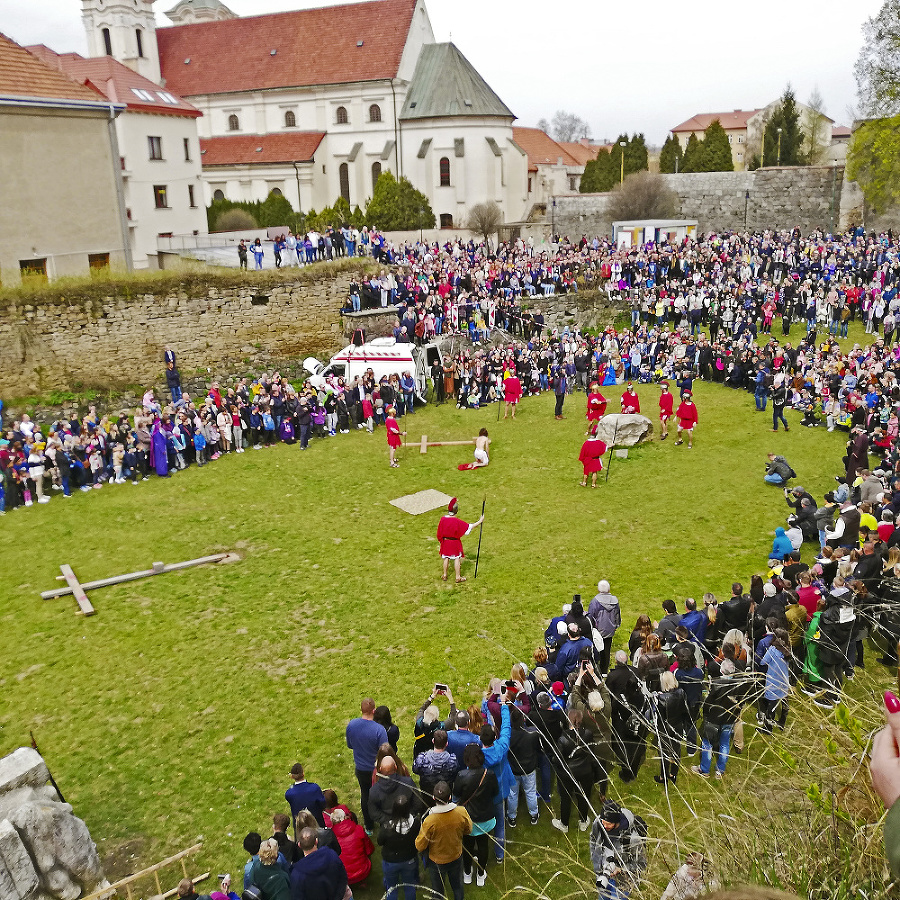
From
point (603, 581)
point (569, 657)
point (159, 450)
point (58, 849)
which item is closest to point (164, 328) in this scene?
point (159, 450)

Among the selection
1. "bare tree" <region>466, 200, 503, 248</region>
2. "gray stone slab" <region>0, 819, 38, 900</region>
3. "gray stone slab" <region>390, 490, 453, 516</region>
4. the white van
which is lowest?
"gray stone slab" <region>390, 490, 453, 516</region>

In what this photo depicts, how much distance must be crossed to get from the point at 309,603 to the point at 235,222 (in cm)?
3913

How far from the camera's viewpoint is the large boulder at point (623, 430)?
57.4 feet

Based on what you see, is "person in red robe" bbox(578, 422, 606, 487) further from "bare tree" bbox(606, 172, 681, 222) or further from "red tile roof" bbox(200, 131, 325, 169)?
"red tile roof" bbox(200, 131, 325, 169)

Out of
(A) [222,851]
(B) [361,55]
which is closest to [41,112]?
(A) [222,851]

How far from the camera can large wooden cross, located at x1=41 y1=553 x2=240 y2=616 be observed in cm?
1107

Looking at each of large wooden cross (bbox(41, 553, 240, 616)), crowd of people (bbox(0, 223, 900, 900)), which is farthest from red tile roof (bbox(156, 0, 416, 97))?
large wooden cross (bbox(41, 553, 240, 616))

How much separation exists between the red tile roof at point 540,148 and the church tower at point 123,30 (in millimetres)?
31572

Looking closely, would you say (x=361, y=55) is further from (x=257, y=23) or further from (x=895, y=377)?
(x=895, y=377)

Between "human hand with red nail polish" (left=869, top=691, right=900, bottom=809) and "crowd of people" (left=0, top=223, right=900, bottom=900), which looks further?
"crowd of people" (left=0, top=223, right=900, bottom=900)

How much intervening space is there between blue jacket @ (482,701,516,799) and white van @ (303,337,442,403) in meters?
15.4

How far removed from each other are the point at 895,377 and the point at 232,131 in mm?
50237

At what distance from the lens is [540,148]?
72625mm

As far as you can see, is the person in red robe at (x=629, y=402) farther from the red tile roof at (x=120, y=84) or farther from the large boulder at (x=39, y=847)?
the red tile roof at (x=120, y=84)
